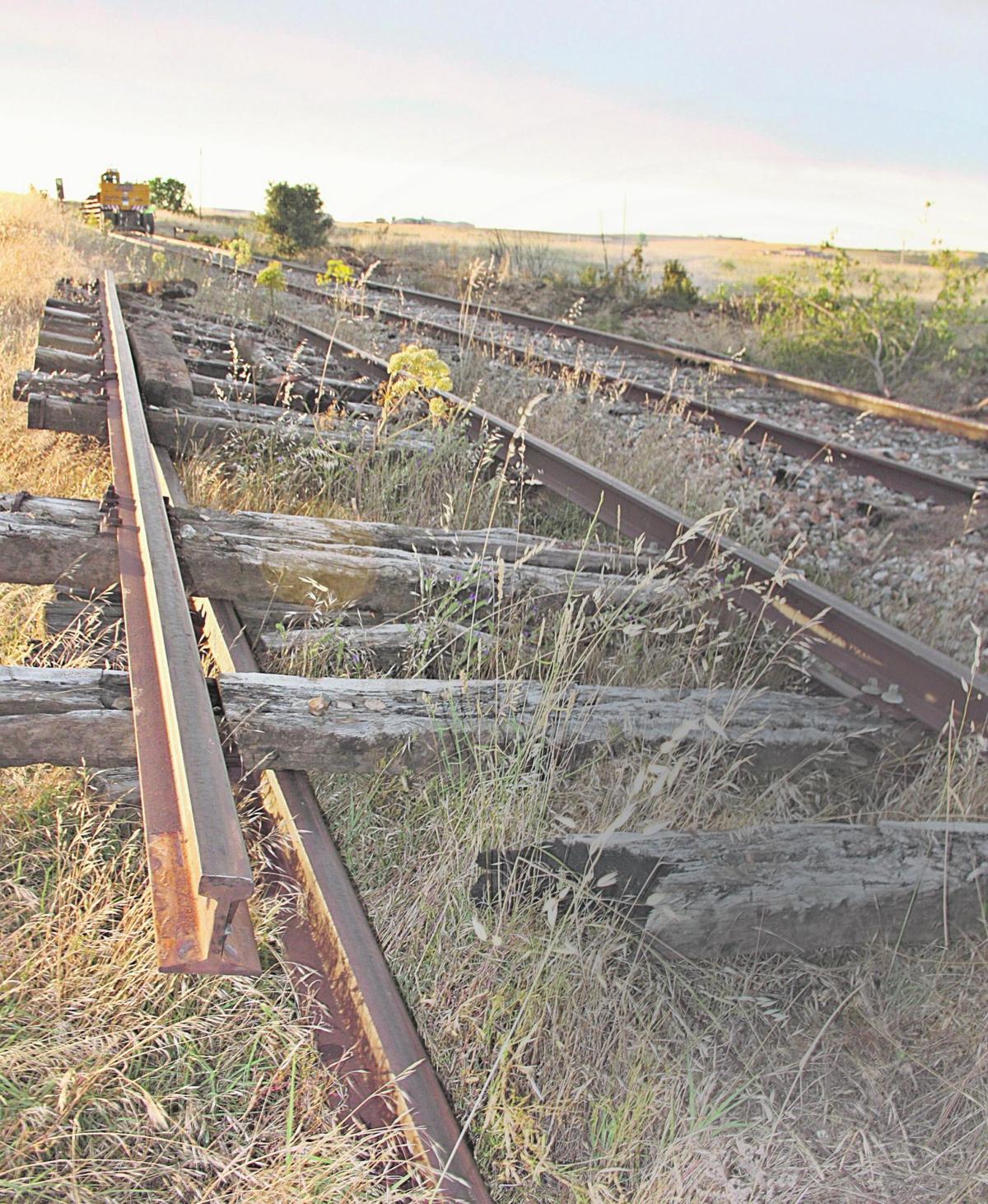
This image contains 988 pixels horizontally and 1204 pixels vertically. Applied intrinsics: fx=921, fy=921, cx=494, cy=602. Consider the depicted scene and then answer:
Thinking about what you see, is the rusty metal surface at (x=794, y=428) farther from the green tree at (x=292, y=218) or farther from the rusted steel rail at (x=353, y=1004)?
the green tree at (x=292, y=218)

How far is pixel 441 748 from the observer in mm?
2338

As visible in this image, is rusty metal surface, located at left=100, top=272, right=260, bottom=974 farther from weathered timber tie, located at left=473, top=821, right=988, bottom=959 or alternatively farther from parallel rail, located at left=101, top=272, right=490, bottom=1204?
weathered timber tie, located at left=473, top=821, right=988, bottom=959

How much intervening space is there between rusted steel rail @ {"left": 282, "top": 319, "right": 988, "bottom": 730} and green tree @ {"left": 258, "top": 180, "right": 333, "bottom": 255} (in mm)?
23476

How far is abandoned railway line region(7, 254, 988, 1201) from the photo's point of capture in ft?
5.32

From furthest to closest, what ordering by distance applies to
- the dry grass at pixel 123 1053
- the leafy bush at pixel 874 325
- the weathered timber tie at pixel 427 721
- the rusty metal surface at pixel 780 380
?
the leafy bush at pixel 874 325 < the rusty metal surface at pixel 780 380 < the weathered timber tie at pixel 427 721 < the dry grass at pixel 123 1053

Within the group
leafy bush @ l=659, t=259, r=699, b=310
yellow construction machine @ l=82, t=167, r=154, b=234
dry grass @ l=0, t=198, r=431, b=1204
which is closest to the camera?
dry grass @ l=0, t=198, r=431, b=1204

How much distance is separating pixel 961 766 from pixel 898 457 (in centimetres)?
510

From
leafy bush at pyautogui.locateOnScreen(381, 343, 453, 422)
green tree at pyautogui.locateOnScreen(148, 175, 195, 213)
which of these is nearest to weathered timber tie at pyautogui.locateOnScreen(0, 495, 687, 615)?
leafy bush at pyautogui.locateOnScreen(381, 343, 453, 422)

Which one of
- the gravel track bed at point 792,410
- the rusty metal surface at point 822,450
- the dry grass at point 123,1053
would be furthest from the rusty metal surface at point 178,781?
the gravel track bed at point 792,410

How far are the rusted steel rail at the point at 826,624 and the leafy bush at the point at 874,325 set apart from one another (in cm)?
720

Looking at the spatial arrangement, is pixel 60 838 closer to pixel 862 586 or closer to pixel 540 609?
pixel 540 609

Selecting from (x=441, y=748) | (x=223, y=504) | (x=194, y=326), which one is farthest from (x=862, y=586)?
(x=194, y=326)

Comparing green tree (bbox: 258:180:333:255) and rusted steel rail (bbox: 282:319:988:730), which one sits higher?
green tree (bbox: 258:180:333:255)

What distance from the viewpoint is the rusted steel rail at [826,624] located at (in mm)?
2768
